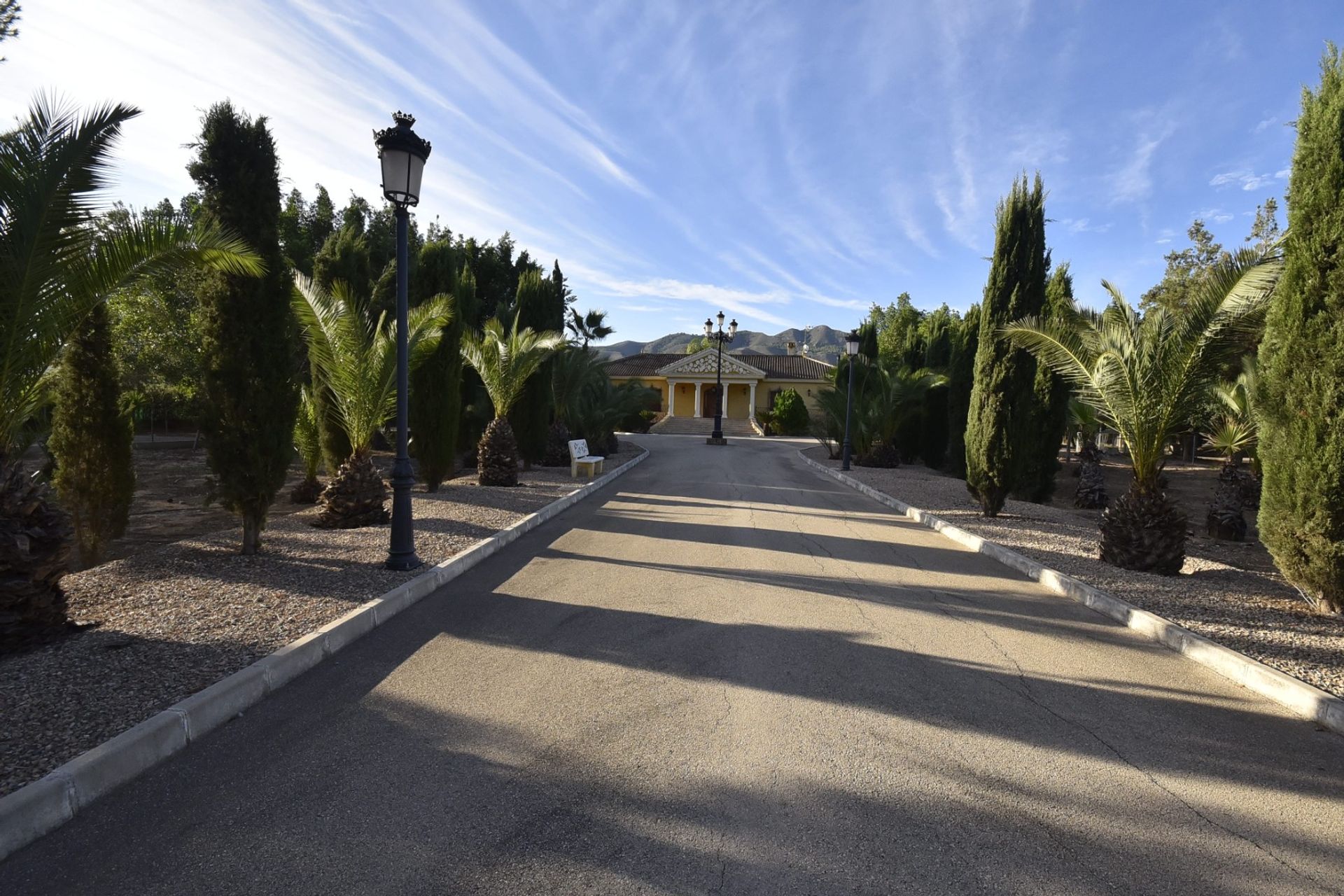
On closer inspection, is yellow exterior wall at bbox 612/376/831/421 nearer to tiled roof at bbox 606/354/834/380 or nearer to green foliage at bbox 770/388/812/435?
tiled roof at bbox 606/354/834/380

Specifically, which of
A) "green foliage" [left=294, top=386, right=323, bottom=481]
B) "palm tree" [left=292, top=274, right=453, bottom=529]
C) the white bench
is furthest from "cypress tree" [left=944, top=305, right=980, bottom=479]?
"green foliage" [left=294, top=386, right=323, bottom=481]

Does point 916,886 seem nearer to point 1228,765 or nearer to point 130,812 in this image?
point 1228,765

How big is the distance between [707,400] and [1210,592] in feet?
157

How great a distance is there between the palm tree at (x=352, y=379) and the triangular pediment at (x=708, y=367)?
40402 mm

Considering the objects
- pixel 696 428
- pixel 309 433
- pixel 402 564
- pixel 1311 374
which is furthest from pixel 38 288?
pixel 696 428

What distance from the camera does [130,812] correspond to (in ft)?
9.58

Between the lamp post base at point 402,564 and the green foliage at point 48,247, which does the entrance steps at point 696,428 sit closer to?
the lamp post base at point 402,564

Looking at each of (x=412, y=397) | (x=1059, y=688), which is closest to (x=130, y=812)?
(x=1059, y=688)

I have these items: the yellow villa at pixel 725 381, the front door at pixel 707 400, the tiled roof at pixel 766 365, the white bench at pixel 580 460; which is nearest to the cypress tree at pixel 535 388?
the white bench at pixel 580 460

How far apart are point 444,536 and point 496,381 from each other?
7.00 meters

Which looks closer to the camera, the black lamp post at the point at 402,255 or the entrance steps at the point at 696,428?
the black lamp post at the point at 402,255

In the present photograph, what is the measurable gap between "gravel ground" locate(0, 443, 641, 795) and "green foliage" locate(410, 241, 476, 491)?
3.90 meters

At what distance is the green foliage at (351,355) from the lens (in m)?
9.30

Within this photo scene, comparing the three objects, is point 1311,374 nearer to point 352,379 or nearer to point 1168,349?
point 1168,349
